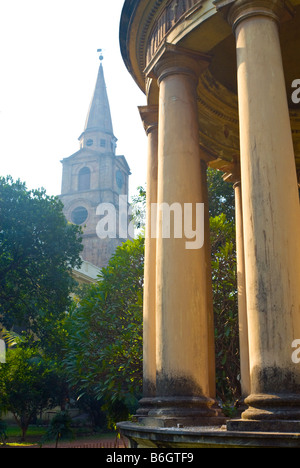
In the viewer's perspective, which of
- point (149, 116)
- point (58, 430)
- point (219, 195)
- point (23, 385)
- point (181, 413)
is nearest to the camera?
point (181, 413)

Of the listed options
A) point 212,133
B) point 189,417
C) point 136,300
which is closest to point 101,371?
point 136,300

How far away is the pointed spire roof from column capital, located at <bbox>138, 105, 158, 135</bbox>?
97097 millimetres

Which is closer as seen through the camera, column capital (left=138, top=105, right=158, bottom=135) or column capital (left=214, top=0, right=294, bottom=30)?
column capital (left=214, top=0, right=294, bottom=30)

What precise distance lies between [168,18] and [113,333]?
55.7ft

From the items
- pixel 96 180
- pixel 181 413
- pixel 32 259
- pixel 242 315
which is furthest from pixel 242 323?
pixel 96 180

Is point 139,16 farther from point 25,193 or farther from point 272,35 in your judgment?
point 25,193

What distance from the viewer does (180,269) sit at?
34.3 ft

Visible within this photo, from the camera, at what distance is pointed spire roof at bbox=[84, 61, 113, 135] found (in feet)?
359

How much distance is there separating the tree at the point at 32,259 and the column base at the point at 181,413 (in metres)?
26.3

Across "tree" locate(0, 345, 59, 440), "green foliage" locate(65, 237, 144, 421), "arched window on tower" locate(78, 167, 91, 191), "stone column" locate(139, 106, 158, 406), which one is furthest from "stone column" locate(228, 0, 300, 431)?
"arched window on tower" locate(78, 167, 91, 191)

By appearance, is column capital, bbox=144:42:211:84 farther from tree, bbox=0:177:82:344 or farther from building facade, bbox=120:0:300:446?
tree, bbox=0:177:82:344

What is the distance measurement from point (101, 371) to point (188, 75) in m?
16.8

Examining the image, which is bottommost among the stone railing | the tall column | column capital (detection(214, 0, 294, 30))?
the tall column

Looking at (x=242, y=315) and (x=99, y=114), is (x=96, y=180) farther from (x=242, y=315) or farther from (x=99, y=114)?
(x=242, y=315)
